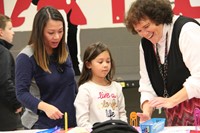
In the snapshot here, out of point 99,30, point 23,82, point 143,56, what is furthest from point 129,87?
point 23,82

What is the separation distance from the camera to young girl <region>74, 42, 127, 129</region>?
1.89 metres

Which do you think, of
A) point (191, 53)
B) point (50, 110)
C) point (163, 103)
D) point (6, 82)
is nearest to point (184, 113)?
point (163, 103)

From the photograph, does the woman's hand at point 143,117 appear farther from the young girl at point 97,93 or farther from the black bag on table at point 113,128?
the black bag on table at point 113,128

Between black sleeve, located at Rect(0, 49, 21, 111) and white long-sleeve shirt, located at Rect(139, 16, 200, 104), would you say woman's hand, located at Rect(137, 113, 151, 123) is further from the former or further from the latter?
black sleeve, located at Rect(0, 49, 21, 111)

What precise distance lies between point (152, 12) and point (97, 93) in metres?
0.60

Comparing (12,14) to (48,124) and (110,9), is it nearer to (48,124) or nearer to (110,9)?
(110,9)

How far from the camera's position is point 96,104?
6.31 ft

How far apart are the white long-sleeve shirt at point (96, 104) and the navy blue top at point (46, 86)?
0.21ft

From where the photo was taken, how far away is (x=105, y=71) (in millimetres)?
2027

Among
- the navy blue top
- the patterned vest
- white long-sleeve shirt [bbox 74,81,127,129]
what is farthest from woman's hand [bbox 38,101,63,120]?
the patterned vest

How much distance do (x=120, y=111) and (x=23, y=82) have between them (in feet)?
1.94

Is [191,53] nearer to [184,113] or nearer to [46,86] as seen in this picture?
[184,113]

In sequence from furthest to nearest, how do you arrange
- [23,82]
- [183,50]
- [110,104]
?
[110,104]
[23,82]
[183,50]

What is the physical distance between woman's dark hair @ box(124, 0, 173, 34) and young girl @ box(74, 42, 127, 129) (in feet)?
1.53
